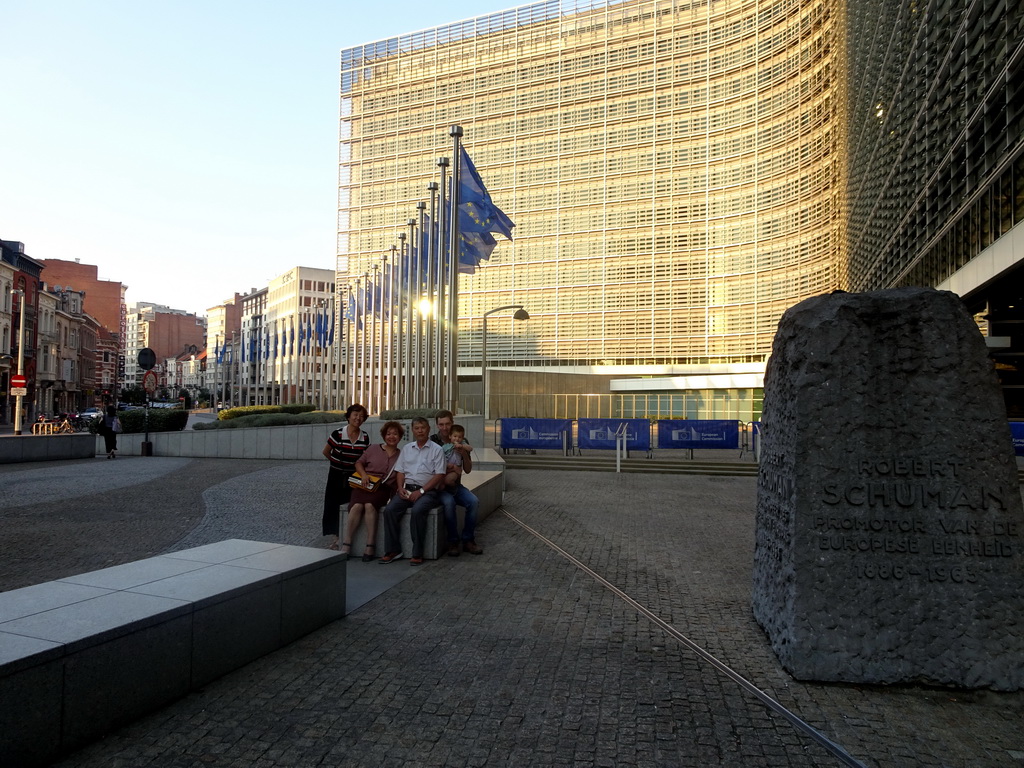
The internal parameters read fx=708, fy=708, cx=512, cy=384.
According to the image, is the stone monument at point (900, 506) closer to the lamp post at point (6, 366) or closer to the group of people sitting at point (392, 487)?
the group of people sitting at point (392, 487)

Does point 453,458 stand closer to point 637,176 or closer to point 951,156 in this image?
point 951,156

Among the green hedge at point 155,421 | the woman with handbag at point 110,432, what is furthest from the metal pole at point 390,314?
the woman with handbag at point 110,432

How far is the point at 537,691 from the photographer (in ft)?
14.2

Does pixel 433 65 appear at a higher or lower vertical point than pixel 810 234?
→ higher

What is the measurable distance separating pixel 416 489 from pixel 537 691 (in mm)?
3836

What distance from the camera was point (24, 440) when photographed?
20.5 meters

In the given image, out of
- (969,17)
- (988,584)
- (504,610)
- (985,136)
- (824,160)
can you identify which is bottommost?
(504,610)

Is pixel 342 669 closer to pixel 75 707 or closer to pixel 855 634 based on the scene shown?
pixel 75 707

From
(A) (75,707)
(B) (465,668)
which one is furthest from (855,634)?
(A) (75,707)

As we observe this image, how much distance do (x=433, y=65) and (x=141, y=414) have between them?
5915cm

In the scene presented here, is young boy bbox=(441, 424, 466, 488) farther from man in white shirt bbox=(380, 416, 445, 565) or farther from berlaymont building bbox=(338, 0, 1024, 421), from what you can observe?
berlaymont building bbox=(338, 0, 1024, 421)

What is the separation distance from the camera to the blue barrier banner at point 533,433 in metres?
23.2

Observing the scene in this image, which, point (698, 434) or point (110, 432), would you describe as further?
point (698, 434)

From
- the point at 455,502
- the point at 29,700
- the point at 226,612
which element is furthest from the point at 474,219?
the point at 29,700
